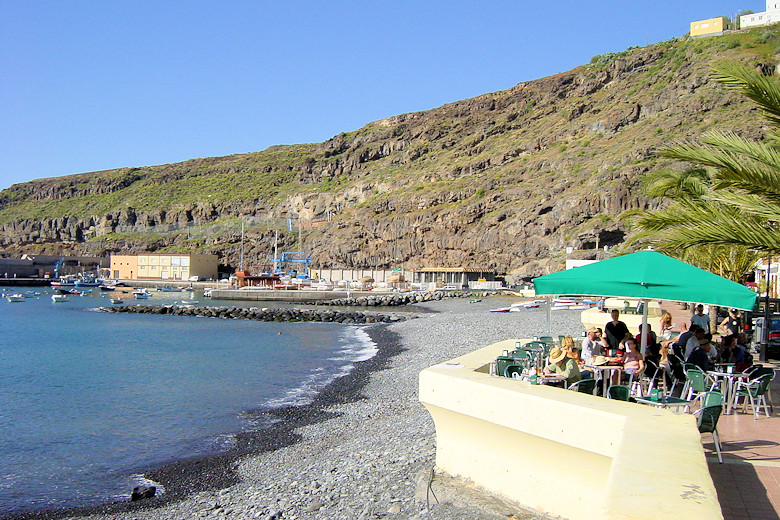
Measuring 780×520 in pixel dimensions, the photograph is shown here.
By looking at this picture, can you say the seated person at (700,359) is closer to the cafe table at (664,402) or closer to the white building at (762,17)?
the cafe table at (664,402)

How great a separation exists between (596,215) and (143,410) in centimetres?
6596

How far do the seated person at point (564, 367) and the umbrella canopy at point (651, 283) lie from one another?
33.3 inches

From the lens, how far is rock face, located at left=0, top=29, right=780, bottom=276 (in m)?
79.4

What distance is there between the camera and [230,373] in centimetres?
2378

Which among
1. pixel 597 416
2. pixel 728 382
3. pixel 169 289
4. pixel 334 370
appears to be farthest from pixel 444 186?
pixel 597 416

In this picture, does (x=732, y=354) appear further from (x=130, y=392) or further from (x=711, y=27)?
(x=711, y=27)

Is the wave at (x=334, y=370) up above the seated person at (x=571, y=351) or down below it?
below

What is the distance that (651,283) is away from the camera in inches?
321

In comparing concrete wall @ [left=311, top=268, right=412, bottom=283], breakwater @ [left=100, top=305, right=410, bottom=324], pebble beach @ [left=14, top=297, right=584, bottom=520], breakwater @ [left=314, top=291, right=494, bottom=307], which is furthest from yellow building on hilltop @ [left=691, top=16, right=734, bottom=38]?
pebble beach @ [left=14, top=297, right=584, bottom=520]

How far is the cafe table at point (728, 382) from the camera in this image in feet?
28.6

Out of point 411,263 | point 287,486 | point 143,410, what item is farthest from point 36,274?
point 287,486

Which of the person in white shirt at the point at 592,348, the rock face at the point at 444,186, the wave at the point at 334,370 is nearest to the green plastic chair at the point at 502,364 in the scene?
the person in white shirt at the point at 592,348

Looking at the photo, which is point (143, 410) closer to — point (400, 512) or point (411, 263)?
point (400, 512)

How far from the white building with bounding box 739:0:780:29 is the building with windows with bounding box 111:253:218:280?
100090 mm
